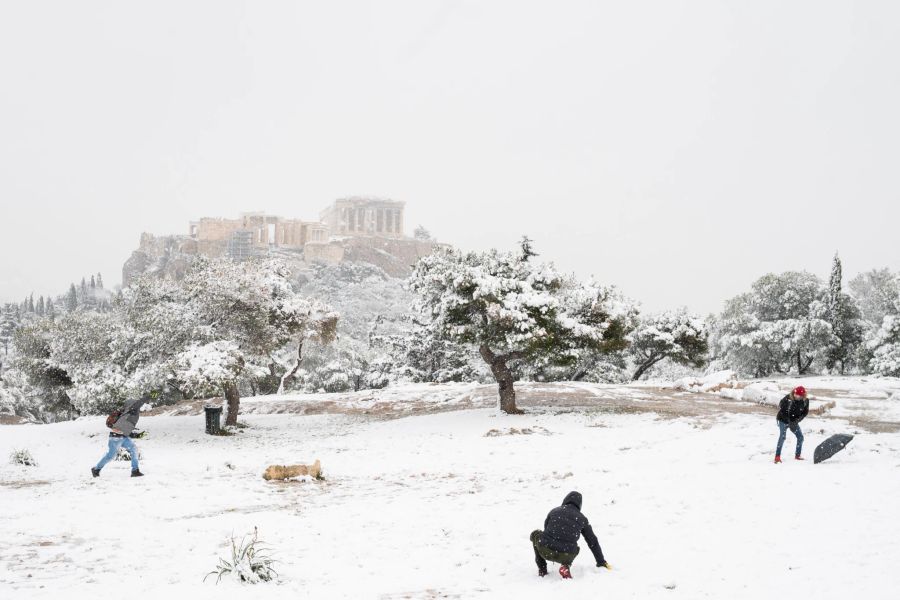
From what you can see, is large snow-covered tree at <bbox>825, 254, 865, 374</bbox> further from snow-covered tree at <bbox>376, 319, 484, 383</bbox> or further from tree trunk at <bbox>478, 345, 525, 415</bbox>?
tree trunk at <bbox>478, 345, 525, 415</bbox>

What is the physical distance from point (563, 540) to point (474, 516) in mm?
3421

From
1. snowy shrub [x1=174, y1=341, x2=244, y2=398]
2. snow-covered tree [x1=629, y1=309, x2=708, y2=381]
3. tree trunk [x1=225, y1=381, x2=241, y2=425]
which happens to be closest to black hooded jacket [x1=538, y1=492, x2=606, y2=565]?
snowy shrub [x1=174, y1=341, x2=244, y2=398]

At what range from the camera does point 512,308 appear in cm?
2225

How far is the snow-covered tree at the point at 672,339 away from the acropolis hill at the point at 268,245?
365 ft

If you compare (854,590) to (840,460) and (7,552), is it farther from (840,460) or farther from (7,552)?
(7,552)

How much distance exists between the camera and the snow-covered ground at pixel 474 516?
747 cm

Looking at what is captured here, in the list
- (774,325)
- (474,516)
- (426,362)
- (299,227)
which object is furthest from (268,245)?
(474,516)

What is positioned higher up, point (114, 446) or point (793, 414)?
A: point (793, 414)

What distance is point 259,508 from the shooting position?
11.5m

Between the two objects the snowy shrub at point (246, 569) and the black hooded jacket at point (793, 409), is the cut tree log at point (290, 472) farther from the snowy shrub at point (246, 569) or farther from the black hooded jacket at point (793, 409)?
the black hooded jacket at point (793, 409)

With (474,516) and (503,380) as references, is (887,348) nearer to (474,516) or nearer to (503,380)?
(503,380)

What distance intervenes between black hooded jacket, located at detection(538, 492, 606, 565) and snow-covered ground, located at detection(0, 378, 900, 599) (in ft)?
1.39

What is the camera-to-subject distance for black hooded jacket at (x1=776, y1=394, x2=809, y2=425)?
13.2m

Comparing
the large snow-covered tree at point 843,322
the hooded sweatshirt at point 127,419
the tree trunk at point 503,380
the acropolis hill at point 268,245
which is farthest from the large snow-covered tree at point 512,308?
the acropolis hill at point 268,245
